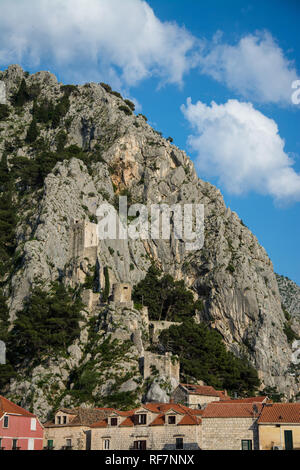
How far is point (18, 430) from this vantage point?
59.6 metres

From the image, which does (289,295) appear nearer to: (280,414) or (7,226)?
(7,226)

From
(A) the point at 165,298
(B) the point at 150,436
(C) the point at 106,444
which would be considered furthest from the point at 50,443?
(A) the point at 165,298

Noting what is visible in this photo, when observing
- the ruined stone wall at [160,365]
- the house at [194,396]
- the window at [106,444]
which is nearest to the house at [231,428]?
the window at [106,444]

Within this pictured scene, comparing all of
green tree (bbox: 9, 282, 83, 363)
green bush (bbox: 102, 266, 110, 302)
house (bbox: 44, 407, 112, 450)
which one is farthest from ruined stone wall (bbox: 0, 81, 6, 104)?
house (bbox: 44, 407, 112, 450)

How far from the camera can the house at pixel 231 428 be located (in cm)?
5369

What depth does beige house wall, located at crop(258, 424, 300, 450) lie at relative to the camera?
51.8 meters

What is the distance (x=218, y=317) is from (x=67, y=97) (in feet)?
251

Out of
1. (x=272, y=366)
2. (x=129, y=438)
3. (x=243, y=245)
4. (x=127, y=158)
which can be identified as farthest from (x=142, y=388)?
(x=127, y=158)

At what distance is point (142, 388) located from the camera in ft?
247

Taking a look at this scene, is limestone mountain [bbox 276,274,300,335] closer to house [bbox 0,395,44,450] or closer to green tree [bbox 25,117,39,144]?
green tree [bbox 25,117,39,144]

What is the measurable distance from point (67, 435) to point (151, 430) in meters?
10.3

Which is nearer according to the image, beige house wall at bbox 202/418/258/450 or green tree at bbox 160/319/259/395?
beige house wall at bbox 202/418/258/450

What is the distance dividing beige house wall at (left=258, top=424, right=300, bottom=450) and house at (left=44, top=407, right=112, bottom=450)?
18680mm
